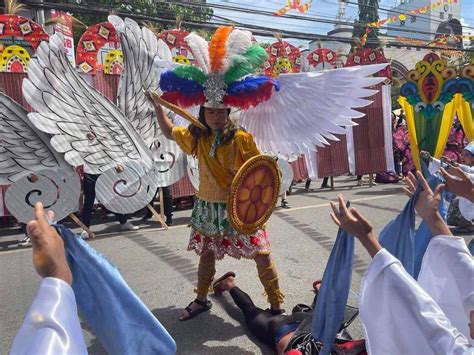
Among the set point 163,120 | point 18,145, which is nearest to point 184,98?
point 163,120

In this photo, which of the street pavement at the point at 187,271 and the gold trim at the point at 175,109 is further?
the street pavement at the point at 187,271

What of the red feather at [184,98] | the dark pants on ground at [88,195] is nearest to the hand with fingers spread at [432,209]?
the red feather at [184,98]

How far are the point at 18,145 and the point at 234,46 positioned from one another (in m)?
2.90

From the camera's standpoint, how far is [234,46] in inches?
101

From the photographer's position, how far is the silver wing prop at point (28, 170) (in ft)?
14.0

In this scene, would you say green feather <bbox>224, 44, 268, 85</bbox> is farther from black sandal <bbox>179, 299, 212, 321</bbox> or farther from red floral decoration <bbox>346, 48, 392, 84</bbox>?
red floral decoration <bbox>346, 48, 392, 84</bbox>

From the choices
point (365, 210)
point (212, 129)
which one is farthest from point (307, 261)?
point (365, 210)

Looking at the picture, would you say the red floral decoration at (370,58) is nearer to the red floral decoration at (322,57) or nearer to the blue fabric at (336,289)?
the red floral decoration at (322,57)

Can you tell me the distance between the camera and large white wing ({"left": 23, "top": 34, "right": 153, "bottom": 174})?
4051 mm

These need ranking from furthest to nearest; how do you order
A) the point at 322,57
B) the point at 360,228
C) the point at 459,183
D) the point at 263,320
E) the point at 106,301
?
1. the point at 322,57
2. the point at 263,320
3. the point at 459,183
4. the point at 360,228
5. the point at 106,301

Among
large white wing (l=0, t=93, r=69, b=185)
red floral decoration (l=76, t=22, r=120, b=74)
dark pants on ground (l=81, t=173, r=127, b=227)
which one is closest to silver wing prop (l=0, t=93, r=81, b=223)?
large white wing (l=0, t=93, r=69, b=185)

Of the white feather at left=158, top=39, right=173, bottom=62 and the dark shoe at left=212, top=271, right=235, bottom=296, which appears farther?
the white feather at left=158, top=39, right=173, bottom=62

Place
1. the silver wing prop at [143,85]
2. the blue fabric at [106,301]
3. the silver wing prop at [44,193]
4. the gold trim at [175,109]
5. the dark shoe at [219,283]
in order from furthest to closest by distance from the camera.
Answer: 1. the silver wing prop at [143,85]
2. the silver wing prop at [44,193]
3. the dark shoe at [219,283]
4. the gold trim at [175,109]
5. the blue fabric at [106,301]

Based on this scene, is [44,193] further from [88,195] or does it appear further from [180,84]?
[180,84]
